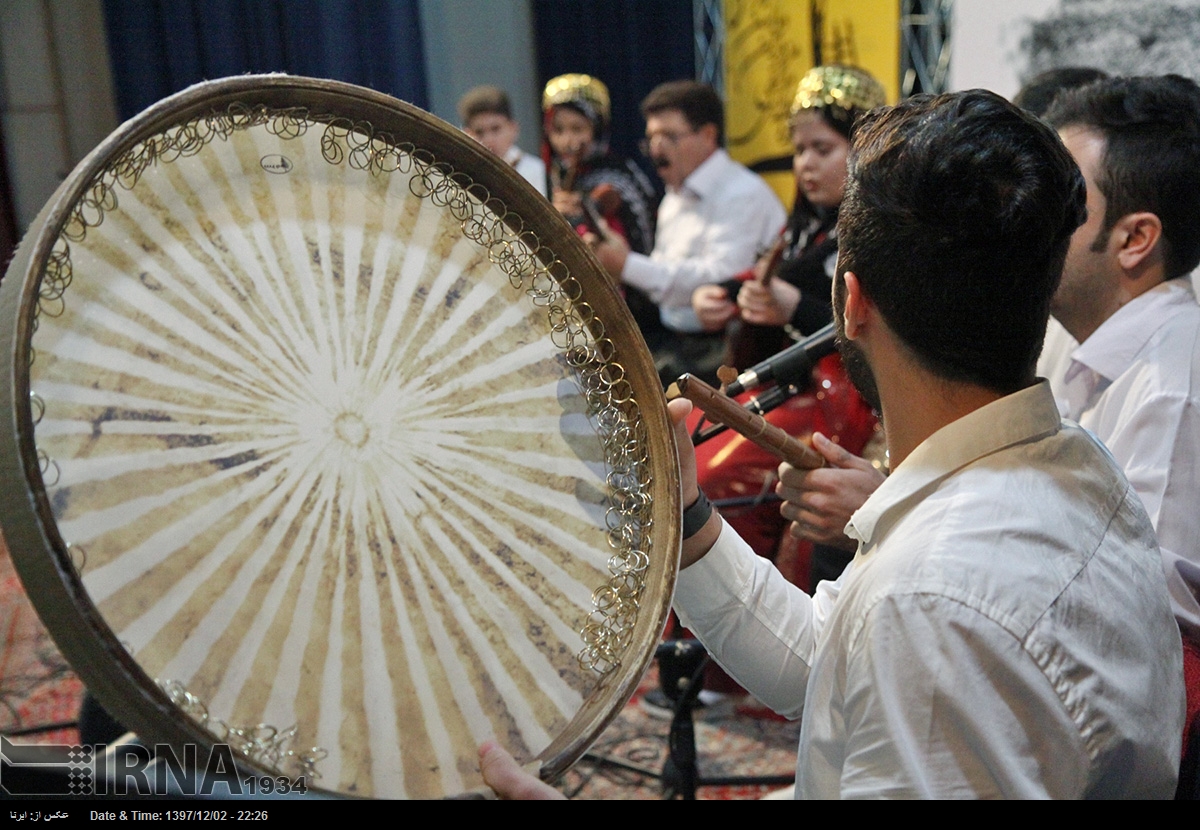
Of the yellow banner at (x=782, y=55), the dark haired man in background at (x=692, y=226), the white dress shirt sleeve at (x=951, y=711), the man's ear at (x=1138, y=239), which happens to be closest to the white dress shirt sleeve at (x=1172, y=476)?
the man's ear at (x=1138, y=239)

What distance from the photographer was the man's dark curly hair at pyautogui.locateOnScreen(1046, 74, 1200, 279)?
1446mm

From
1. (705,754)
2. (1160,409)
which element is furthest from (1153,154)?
(705,754)

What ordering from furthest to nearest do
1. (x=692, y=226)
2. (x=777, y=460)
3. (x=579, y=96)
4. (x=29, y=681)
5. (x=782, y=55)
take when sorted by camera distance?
(x=782, y=55) < (x=579, y=96) < (x=692, y=226) < (x=29, y=681) < (x=777, y=460)

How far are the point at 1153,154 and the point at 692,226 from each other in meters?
2.13

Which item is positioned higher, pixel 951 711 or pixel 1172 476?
pixel 951 711

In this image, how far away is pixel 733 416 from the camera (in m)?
1.02

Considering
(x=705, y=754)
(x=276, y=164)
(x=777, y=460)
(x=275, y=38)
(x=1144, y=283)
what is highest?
(x=275, y=38)

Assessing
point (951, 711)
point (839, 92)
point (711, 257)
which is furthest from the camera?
point (711, 257)

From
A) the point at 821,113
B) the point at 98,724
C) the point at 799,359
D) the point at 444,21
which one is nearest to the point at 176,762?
the point at 799,359

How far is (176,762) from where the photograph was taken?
621mm

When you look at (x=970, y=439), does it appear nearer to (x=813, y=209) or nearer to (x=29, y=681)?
(x=813, y=209)

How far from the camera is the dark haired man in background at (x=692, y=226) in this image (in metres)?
3.19

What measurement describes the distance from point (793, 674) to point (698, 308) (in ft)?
6.18

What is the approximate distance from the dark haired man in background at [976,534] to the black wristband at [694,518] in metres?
0.19
